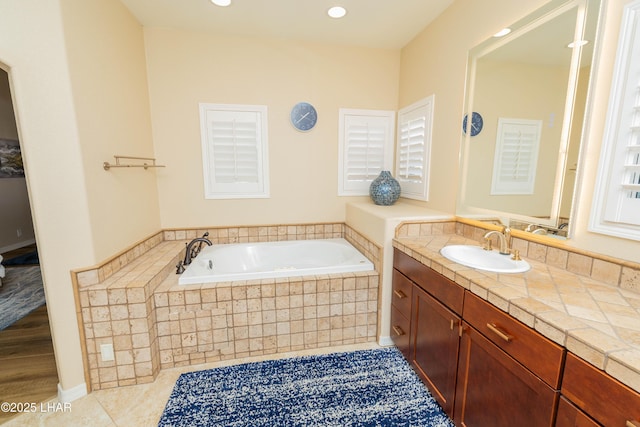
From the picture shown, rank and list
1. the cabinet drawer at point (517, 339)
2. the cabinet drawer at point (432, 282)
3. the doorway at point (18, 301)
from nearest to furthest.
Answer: the cabinet drawer at point (517, 339) < the cabinet drawer at point (432, 282) < the doorway at point (18, 301)

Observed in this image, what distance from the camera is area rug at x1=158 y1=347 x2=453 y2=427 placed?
1.51 m

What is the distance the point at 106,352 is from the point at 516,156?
114 inches

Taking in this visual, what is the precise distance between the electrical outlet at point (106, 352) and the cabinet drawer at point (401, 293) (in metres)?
1.98

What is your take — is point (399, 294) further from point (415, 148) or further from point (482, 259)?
point (415, 148)

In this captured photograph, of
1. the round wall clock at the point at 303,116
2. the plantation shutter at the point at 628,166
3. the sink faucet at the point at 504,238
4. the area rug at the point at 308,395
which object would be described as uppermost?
the round wall clock at the point at 303,116

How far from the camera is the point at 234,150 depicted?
9.07 feet

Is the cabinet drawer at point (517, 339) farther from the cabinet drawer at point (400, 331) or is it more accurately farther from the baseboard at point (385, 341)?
the baseboard at point (385, 341)

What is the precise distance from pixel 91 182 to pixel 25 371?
4.71ft

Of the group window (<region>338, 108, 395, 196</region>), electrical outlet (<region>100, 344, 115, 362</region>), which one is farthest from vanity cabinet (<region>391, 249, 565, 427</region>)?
electrical outlet (<region>100, 344, 115, 362</region>)

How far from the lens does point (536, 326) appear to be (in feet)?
3.10

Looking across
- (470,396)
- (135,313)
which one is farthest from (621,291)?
(135,313)

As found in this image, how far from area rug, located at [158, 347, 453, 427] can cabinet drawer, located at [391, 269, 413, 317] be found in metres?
0.40

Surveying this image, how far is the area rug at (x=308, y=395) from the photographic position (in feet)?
4.96

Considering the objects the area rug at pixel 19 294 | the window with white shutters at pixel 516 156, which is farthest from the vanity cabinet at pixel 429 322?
the area rug at pixel 19 294
